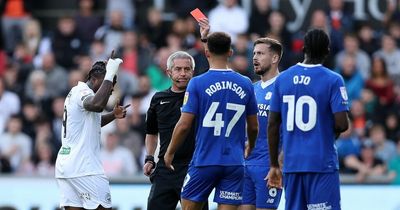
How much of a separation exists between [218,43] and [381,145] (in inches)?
Answer: 308

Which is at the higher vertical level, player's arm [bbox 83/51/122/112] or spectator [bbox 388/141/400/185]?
player's arm [bbox 83/51/122/112]

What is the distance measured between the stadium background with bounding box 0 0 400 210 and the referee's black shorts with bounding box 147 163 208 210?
4465 mm

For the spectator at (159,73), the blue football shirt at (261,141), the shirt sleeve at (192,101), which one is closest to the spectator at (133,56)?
the spectator at (159,73)

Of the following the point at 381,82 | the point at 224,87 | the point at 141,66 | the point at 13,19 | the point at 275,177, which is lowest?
the point at 275,177

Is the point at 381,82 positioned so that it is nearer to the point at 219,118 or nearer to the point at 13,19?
the point at 13,19

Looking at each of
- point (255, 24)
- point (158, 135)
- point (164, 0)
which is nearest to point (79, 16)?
point (164, 0)

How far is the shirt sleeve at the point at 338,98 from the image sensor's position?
40.8ft

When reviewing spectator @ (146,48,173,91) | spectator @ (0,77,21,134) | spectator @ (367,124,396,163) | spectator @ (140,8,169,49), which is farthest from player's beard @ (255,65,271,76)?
spectator @ (140,8,169,49)

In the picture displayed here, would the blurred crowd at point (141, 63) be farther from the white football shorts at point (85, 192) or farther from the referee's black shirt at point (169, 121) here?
the white football shorts at point (85, 192)

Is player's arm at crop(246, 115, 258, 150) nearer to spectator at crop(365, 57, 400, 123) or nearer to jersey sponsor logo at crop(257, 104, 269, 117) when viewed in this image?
jersey sponsor logo at crop(257, 104, 269, 117)

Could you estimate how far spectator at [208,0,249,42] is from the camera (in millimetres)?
23359

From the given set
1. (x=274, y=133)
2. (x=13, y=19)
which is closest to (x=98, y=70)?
(x=274, y=133)

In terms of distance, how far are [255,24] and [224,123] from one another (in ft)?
33.5

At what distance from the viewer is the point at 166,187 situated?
14.6 meters
